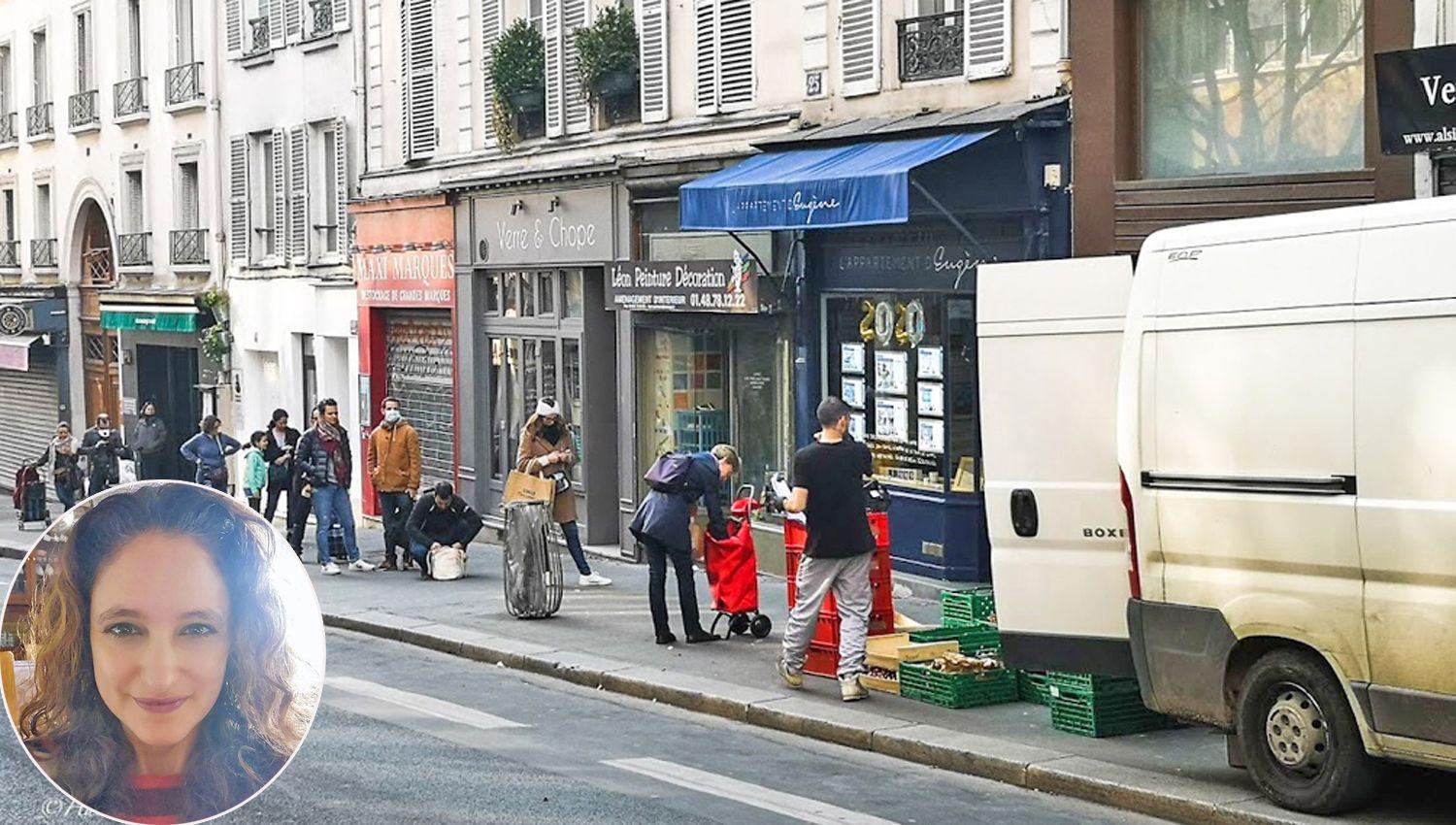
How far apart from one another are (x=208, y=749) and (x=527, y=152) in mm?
19204

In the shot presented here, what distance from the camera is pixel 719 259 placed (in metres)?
19.3

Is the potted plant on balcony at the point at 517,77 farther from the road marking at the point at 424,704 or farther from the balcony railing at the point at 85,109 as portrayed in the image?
the balcony railing at the point at 85,109

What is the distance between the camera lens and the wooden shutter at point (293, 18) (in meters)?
29.7

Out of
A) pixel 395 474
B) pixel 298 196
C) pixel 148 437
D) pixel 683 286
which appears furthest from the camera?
pixel 148 437

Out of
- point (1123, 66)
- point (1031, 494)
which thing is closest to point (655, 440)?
point (1123, 66)

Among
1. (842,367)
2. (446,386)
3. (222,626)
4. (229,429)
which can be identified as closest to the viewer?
(222,626)

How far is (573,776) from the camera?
10.0m

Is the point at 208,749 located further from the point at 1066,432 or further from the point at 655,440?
the point at 655,440

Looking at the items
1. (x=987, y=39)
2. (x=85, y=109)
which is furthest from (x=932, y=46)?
(x=85, y=109)

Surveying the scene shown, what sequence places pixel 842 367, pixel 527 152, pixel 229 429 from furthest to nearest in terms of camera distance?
pixel 229 429
pixel 527 152
pixel 842 367

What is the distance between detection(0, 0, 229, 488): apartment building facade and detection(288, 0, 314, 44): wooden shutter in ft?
10.1

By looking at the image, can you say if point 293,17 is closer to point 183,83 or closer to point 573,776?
point 183,83

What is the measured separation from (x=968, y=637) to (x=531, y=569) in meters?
5.12

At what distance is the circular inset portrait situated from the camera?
14.4 feet
